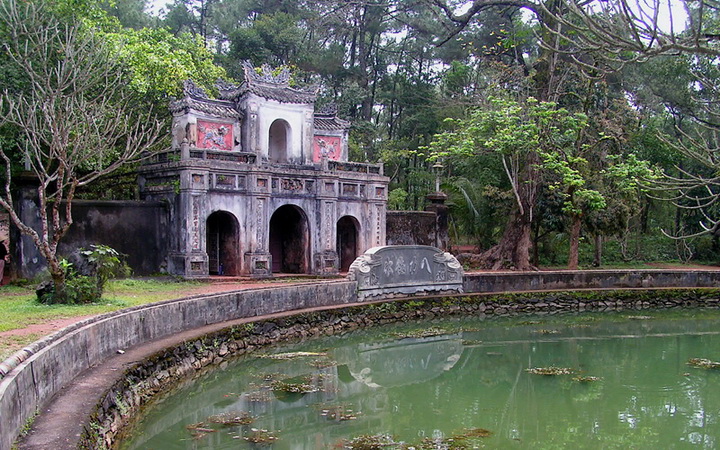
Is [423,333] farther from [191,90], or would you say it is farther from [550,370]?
[191,90]

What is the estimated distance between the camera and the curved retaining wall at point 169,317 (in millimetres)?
5988

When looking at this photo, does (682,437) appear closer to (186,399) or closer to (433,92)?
(186,399)

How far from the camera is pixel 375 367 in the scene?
12125mm

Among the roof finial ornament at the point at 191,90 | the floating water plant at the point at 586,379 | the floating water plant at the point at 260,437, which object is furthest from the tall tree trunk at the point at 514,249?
the floating water plant at the point at 260,437

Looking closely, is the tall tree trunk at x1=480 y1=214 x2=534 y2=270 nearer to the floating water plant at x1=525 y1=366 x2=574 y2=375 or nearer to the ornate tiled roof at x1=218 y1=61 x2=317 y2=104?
the ornate tiled roof at x1=218 y1=61 x2=317 y2=104

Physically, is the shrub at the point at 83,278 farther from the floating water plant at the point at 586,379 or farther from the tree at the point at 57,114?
the floating water plant at the point at 586,379

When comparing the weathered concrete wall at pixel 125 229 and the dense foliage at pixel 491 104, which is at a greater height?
the dense foliage at pixel 491 104

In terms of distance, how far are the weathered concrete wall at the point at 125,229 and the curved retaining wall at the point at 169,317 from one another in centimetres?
616

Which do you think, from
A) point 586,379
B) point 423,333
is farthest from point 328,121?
point 586,379

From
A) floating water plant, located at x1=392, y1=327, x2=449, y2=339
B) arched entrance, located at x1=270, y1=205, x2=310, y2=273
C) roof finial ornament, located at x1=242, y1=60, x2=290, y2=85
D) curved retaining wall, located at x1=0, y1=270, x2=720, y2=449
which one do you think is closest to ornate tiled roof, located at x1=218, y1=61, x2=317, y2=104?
roof finial ornament, located at x1=242, y1=60, x2=290, y2=85

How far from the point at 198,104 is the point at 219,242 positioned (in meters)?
4.23

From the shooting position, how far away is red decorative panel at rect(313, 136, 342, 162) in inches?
893

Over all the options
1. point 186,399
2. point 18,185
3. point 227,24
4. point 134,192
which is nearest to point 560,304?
point 186,399

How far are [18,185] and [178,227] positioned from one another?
4179mm
